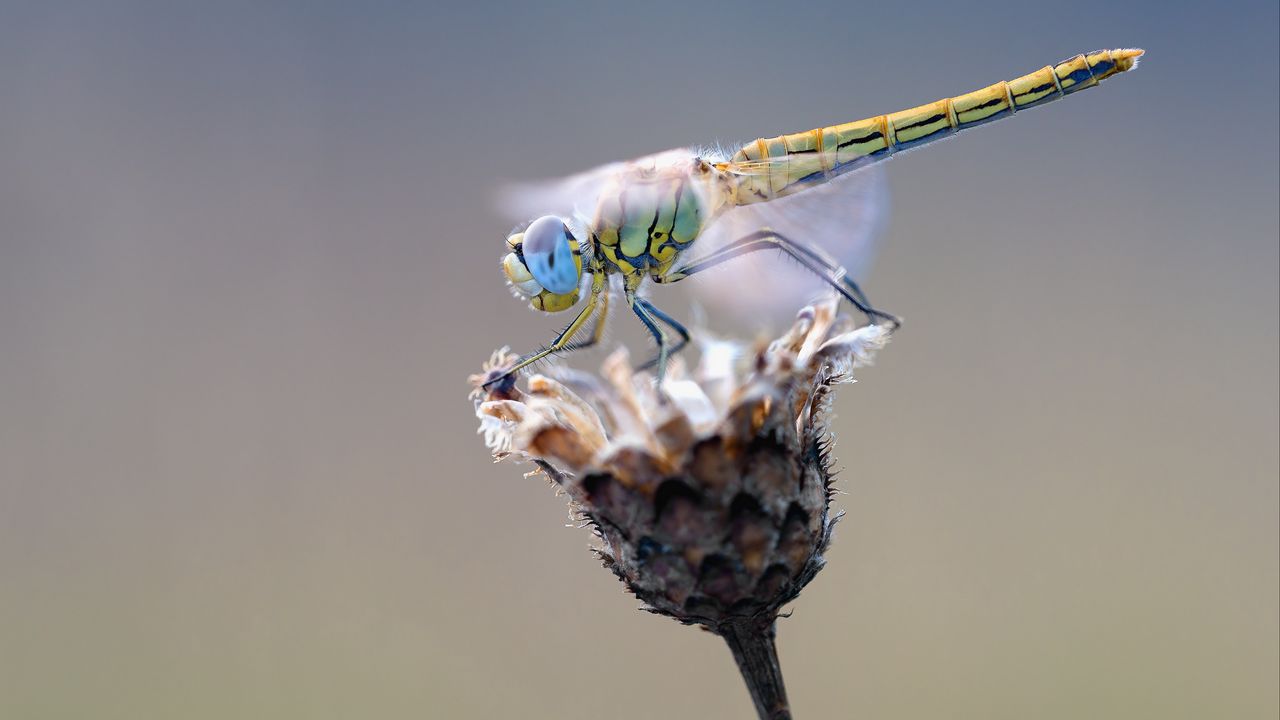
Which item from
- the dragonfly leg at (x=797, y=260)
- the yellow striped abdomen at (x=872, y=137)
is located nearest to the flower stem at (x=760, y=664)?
the dragonfly leg at (x=797, y=260)

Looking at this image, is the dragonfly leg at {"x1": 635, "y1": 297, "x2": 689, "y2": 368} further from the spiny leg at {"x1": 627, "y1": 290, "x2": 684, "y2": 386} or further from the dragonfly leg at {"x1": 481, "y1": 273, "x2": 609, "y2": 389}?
the dragonfly leg at {"x1": 481, "y1": 273, "x2": 609, "y2": 389}

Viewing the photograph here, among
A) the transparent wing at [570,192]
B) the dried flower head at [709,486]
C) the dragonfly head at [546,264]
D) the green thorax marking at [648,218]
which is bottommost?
the dried flower head at [709,486]

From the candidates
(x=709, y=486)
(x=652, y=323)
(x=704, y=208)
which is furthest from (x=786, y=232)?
(x=709, y=486)

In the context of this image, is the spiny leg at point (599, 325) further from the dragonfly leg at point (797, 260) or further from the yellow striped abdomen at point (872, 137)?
the yellow striped abdomen at point (872, 137)

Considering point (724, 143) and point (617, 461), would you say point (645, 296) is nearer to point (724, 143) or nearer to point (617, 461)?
point (724, 143)

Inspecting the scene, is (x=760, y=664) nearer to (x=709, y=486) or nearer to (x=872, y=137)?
(x=709, y=486)

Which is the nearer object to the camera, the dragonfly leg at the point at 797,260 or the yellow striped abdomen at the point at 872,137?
the dragonfly leg at the point at 797,260

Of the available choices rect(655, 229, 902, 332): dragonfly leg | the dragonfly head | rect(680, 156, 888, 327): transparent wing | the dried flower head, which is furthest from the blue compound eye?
the dried flower head
